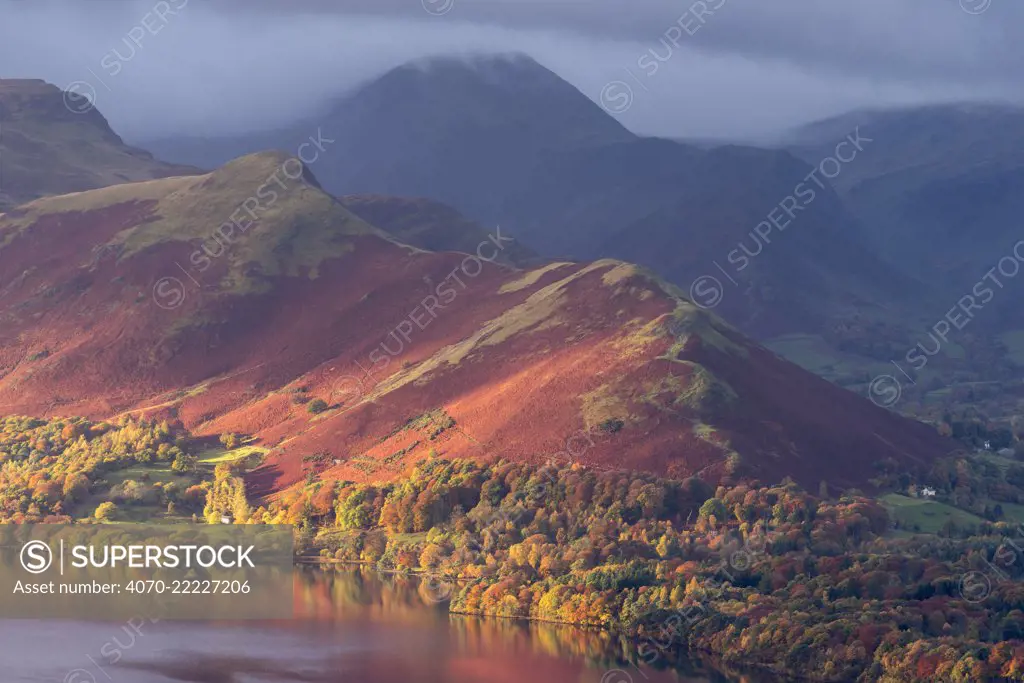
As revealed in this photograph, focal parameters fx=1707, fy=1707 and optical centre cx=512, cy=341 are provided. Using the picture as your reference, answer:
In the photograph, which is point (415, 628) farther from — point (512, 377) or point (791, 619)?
point (512, 377)

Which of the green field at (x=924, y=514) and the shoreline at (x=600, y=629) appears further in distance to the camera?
the green field at (x=924, y=514)

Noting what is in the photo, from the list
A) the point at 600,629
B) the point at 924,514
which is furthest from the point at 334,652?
the point at 924,514

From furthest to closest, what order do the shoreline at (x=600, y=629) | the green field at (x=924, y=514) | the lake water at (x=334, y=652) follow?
the green field at (x=924, y=514), the shoreline at (x=600, y=629), the lake water at (x=334, y=652)

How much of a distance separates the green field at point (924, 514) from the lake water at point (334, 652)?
45.5 m

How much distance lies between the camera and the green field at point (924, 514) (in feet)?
541

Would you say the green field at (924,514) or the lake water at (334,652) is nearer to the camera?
the lake water at (334,652)

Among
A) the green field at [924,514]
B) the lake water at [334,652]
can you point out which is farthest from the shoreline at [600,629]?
the green field at [924,514]

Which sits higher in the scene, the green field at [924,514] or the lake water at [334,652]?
the green field at [924,514]

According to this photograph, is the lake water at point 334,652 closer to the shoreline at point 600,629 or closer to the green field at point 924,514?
the shoreline at point 600,629

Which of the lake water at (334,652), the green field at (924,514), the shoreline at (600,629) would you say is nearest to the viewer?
the lake water at (334,652)

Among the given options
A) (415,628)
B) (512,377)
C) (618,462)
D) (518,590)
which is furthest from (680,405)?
(415,628)

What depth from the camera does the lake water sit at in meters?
119

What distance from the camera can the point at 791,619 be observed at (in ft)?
414

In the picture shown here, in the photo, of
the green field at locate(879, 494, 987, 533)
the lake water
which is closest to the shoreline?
the lake water
